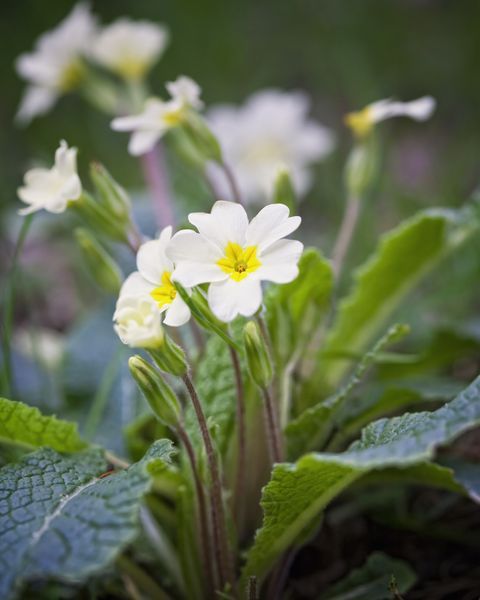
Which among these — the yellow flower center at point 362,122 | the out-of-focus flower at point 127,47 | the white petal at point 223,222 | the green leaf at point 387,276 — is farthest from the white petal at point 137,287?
the out-of-focus flower at point 127,47

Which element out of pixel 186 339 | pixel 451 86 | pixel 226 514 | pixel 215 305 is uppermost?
pixel 451 86

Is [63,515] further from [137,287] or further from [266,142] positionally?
[266,142]

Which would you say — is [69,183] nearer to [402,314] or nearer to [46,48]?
[46,48]

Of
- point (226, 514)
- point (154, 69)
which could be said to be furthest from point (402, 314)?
point (154, 69)

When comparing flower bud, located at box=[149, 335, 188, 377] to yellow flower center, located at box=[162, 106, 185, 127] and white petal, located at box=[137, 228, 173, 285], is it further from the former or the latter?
yellow flower center, located at box=[162, 106, 185, 127]

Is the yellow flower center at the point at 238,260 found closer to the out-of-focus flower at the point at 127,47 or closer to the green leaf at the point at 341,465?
the green leaf at the point at 341,465
